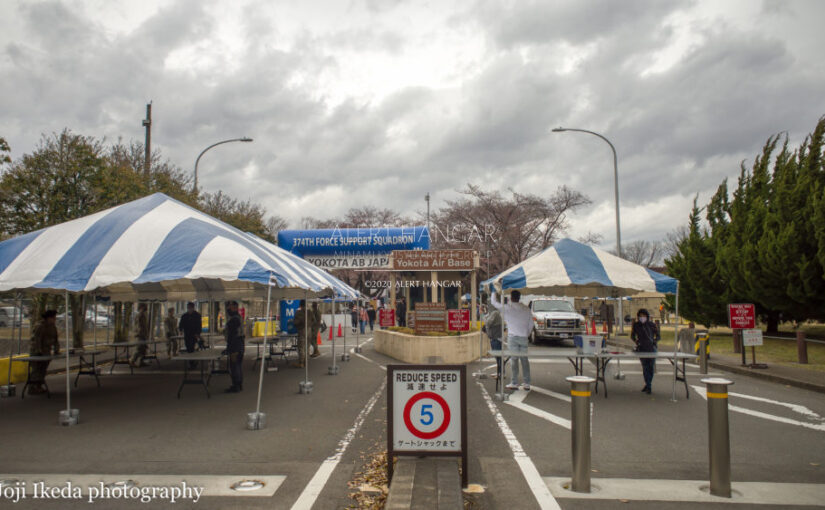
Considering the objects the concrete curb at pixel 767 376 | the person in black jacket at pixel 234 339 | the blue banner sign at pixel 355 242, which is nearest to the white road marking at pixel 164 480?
the person in black jacket at pixel 234 339

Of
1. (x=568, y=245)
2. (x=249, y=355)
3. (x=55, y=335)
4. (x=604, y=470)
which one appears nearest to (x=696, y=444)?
(x=604, y=470)

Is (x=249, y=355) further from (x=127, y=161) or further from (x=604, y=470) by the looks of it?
(x=604, y=470)

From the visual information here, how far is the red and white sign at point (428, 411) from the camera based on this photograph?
542 cm

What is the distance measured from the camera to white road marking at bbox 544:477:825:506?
16.4 ft

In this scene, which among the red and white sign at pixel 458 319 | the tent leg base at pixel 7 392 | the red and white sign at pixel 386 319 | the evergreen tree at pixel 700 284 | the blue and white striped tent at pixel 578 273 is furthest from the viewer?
the evergreen tree at pixel 700 284

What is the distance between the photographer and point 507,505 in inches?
193

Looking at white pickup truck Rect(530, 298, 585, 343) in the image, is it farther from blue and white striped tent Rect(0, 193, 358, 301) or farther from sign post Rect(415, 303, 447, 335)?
blue and white striped tent Rect(0, 193, 358, 301)

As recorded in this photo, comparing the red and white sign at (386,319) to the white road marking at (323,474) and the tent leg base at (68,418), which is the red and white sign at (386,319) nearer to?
the white road marking at (323,474)

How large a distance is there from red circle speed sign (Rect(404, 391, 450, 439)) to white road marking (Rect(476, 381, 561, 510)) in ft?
3.35

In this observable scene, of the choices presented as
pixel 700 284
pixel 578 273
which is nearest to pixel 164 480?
pixel 578 273

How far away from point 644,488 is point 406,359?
11148mm

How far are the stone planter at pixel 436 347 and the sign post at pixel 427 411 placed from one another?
340 inches

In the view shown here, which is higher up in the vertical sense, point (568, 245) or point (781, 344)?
point (568, 245)

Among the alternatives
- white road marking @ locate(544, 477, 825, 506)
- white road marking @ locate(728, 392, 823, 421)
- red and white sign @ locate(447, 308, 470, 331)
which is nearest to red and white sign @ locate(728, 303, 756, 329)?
white road marking @ locate(728, 392, 823, 421)
